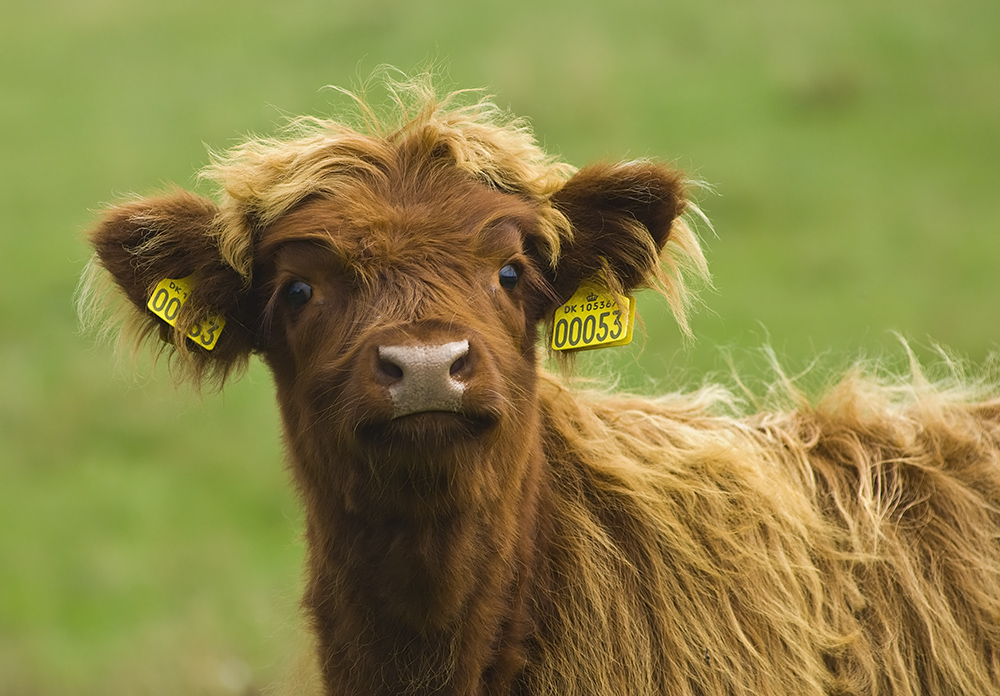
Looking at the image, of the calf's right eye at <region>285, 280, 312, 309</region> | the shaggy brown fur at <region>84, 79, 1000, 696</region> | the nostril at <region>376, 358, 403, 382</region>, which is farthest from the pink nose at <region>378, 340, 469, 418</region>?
the calf's right eye at <region>285, 280, 312, 309</region>

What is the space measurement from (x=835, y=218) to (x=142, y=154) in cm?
836

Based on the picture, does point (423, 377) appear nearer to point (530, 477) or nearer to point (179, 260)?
point (530, 477)

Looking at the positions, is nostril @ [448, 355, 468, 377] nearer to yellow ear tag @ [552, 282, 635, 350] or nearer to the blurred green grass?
yellow ear tag @ [552, 282, 635, 350]

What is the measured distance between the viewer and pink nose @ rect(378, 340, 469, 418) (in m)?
3.65

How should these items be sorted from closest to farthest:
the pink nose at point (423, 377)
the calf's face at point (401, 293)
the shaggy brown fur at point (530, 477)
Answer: the pink nose at point (423, 377)
the calf's face at point (401, 293)
the shaggy brown fur at point (530, 477)

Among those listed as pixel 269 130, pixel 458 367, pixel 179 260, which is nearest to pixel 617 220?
pixel 458 367

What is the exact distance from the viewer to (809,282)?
1349 centimetres

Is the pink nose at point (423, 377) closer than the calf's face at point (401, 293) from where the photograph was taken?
Yes

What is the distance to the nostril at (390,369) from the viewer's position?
371 cm

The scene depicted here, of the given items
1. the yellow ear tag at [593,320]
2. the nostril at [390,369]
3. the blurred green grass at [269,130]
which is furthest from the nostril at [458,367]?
the blurred green grass at [269,130]

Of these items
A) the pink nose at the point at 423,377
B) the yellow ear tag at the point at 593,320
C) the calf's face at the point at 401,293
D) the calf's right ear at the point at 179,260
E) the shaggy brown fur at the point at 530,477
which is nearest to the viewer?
the pink nose at the point at 423,377

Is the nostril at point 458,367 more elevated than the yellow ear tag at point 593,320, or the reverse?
the yellow ear tag at point 593,320

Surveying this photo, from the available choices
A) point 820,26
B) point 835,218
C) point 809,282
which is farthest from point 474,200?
point 820,26

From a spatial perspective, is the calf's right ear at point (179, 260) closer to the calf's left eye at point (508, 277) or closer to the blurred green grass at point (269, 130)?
the calf's left eye at point (508, 277)
